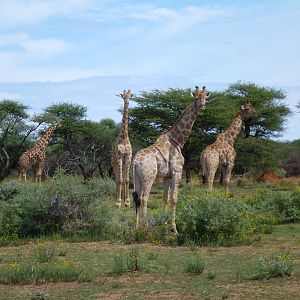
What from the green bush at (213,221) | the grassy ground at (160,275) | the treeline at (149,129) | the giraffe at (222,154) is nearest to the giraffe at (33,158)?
the treeline at (149,129)

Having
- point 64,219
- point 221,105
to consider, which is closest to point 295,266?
point 64,219

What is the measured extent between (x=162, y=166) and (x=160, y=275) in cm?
491

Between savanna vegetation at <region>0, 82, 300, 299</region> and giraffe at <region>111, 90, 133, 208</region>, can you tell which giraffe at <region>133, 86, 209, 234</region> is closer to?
savanna vegetation at <region>0, 82, 300, 299</region>

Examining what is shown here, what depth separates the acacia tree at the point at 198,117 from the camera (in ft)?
106

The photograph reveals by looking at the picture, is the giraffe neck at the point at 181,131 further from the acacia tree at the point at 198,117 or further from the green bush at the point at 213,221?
the acacia tree at the point at 198,117

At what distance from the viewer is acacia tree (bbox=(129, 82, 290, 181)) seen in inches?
1273

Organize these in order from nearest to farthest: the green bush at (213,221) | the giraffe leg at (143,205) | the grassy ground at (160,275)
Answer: the grassy ground at (160,275) < the green bush at (213,221) < the giraffe leg at (143,205)

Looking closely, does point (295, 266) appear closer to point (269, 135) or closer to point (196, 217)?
point (196, 217)

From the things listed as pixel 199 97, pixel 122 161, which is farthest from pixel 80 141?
pixel 199 97

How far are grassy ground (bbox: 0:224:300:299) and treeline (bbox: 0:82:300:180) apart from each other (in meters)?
20.1

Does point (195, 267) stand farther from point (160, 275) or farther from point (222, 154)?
point (222, 154)

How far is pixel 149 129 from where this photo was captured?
3303 cm

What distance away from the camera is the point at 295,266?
9516 mm

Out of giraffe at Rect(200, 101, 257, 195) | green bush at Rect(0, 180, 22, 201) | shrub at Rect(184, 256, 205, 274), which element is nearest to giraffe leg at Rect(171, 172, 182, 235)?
shrub at Rect(184, 256, 205, 274)
